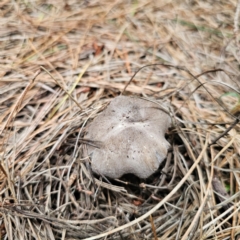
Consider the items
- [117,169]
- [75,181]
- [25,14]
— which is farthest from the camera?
[25,14]

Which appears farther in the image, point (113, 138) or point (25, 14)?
point (25, 14)

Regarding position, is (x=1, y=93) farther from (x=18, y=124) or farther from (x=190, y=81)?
(x=190, y=81)

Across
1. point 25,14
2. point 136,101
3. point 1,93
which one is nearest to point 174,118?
point 136,101

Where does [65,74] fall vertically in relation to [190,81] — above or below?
below

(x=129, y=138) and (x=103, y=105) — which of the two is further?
(x=103, y=105)
